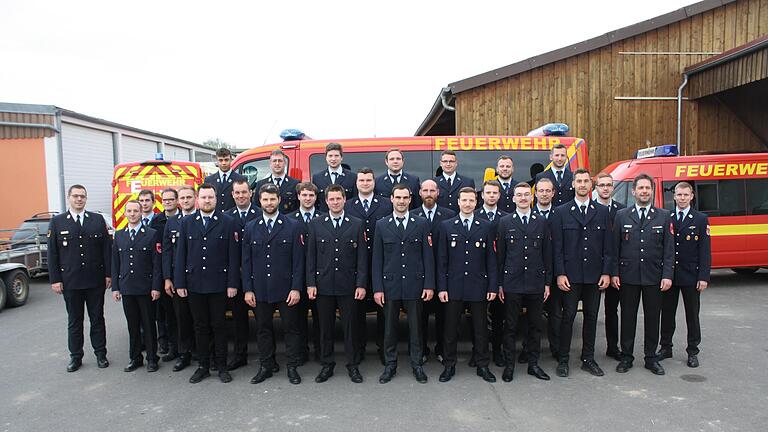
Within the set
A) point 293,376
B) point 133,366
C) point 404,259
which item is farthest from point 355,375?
point 133,366

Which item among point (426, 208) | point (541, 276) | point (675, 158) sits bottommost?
point (541, 276)

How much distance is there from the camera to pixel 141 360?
5488 millimetres

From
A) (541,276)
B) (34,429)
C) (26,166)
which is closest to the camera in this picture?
(34,429)

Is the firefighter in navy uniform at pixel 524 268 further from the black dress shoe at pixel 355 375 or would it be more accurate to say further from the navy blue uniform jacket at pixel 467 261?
the black dress shoe at pixel 355 375

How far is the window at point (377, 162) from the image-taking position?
6.33 meters

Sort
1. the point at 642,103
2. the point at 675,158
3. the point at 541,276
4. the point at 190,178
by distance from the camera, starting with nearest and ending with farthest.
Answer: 1. the point at 541,276
2. the point at 675,158
3. the point at 190,178
4. the point at 642,103

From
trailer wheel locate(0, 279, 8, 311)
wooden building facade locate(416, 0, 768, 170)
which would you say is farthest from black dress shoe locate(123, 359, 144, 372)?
wooden building facade locate(416, 0, 768, 170)

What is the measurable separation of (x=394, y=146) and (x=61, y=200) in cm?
1492

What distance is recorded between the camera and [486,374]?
4844 millimetres

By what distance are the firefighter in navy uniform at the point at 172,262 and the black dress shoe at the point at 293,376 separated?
126 cm

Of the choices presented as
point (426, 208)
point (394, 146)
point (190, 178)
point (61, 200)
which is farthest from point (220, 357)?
point (61, 200)

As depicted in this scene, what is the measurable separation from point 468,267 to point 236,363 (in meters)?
2.58

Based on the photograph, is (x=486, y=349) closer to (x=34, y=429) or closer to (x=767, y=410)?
(x=767, y=410)

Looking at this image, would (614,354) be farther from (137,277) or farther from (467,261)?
(137,277)
